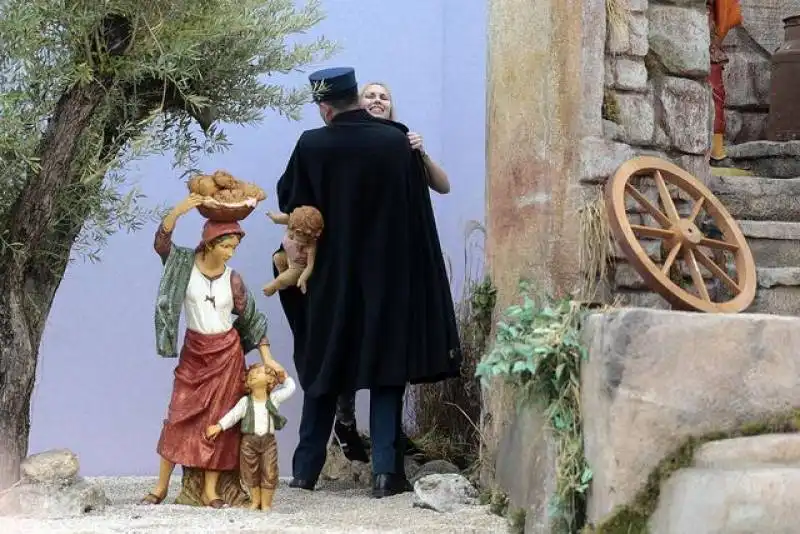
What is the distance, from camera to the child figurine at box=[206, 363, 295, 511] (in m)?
4.74

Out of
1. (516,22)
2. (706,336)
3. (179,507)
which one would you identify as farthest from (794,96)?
(179,507)

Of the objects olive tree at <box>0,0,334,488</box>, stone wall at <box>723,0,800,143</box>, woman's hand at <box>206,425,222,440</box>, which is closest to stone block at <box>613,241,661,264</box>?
olive tree at <box>0,0,334,488</box>

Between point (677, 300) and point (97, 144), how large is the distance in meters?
2.16

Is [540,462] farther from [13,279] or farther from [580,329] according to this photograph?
[13,279]

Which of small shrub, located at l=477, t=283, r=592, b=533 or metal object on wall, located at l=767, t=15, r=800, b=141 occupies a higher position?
metal object on wall, located at l=767, t=15, r=800, b=141

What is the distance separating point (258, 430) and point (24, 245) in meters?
1.08

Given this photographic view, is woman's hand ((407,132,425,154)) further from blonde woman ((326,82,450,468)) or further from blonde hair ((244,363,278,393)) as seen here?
blonde hair ((244,363,278,393))

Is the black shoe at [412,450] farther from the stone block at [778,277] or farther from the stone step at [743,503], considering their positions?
the stone step at [743,503]

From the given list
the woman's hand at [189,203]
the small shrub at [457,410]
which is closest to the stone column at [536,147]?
the small shrub at [457,410]

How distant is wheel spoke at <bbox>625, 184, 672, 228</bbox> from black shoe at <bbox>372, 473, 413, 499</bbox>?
159 cm

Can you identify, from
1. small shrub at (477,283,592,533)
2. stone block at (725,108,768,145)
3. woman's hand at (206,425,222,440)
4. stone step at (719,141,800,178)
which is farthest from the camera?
stone block at (725,108,768,145)

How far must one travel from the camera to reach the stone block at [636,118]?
16.3 feet

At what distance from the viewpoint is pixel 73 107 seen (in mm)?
4621

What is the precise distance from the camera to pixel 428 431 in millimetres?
6086
